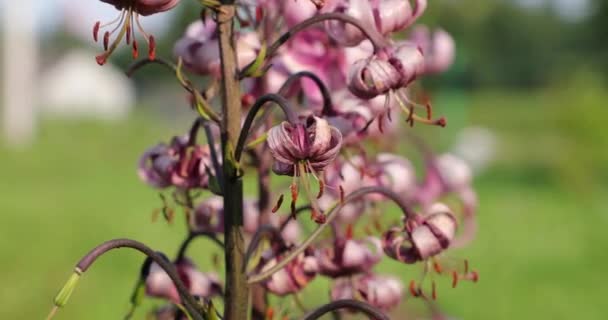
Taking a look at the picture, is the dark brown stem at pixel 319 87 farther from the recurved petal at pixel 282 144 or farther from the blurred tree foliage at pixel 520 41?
the blurred tree foliage at pixel 520 41

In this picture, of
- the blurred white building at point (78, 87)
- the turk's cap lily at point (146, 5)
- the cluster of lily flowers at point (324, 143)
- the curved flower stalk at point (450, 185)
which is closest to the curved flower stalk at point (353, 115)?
the cluster of lily flowers at point (324, 143)

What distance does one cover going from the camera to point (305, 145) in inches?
29.0

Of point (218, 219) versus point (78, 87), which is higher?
point (78, 87)

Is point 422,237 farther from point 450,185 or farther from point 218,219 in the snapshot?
point 450,185

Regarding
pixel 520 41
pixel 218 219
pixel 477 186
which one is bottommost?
pixel 218 219

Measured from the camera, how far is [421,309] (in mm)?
4840

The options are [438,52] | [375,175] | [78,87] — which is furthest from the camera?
[78,87]

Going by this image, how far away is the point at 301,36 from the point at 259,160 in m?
0.14

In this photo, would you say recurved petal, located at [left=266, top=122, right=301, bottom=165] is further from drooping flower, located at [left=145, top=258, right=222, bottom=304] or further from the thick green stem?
drooping flower, located at [left=145, top=258, right=222, bottom=304]

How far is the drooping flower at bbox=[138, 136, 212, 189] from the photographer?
3.10 feet

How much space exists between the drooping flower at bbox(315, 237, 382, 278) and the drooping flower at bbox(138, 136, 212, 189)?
141mm

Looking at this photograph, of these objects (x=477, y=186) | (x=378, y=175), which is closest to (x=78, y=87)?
(x=477, y=186)

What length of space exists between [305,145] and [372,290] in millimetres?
→ 303

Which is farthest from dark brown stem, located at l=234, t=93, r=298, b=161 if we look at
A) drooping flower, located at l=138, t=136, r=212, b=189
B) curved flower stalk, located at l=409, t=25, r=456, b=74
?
curved flower stalk, located at l=409, t=25, r=456, b=74
